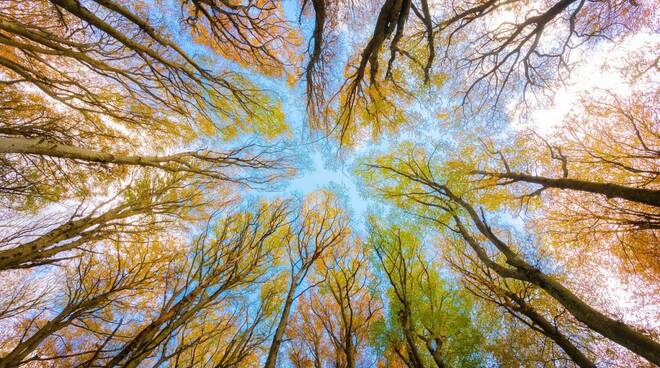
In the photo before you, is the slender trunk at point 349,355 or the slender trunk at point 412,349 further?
the slender trunk at point 349,355

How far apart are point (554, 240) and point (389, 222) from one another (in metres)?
5.10


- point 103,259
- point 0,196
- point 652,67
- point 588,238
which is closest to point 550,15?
point 652,67

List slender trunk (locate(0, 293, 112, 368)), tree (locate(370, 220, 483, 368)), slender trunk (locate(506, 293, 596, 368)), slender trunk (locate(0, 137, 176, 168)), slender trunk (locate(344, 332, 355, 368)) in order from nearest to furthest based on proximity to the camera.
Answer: slender trunk (locate(0, 137, 176, 168)), slender trunk (locate(0, 293, 112, 368)), slender trunk (locate(344, 332, 355, 368)), slender trunk (locate(506, 293, 596, 368)), tree (locate(370, 220, 483, 368))

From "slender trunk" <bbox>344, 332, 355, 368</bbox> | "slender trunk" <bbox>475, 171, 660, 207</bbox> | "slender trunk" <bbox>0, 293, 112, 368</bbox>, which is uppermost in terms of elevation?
"slender trunk" <bbox>475, 171, 660, 207</bbox>

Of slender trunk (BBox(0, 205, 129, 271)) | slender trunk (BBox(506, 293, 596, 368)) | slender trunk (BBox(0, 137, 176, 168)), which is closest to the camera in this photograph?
slender trunk (BBox(0, 137, 176, 168))

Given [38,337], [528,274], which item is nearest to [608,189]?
[528,274]

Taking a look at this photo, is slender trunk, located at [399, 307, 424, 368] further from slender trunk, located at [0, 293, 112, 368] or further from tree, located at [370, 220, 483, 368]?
slender trunk, located at [0, 293, 112, 368]

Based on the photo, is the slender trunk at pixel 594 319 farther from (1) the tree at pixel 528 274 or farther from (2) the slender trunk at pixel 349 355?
(2) the slender trunk at pixel 349 355

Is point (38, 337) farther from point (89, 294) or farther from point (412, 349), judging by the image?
point (412, 349)

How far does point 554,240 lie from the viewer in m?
7.71

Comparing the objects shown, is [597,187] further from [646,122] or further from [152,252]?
[152,252]

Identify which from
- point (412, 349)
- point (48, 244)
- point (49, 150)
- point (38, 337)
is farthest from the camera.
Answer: point (48, 244)

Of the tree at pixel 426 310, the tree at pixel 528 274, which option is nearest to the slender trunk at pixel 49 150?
the tree at pixel 426 310

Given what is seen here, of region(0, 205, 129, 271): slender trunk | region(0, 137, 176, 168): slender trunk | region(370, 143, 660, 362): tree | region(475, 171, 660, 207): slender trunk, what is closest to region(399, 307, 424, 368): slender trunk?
region(370, 143, 660, 362): tree
